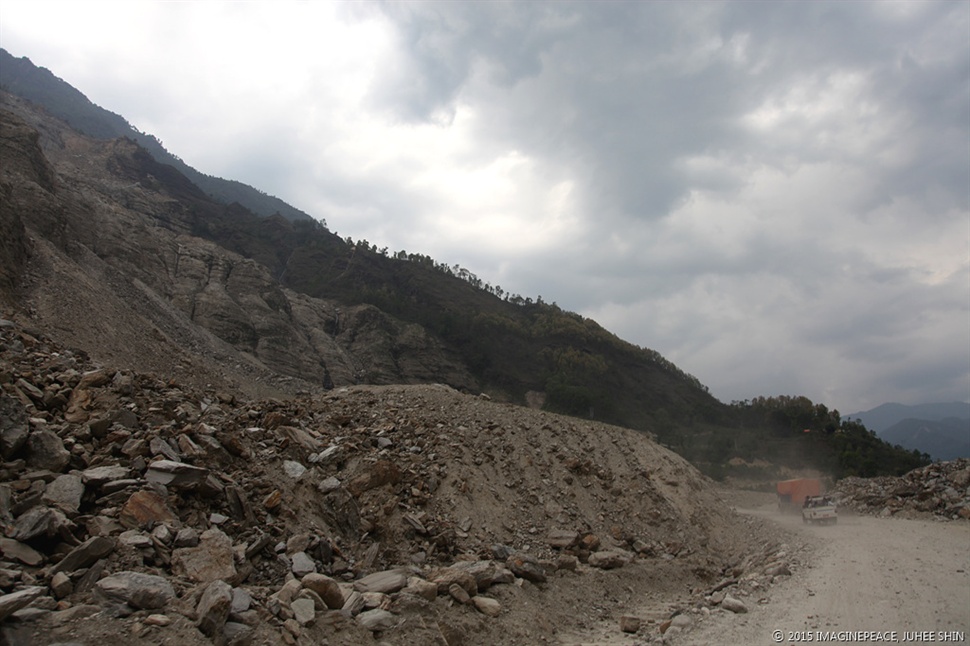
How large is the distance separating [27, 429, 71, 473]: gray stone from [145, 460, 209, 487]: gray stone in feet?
3.19

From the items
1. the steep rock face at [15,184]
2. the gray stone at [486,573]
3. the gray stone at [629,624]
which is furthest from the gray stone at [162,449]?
the steep rock face at [15,184]

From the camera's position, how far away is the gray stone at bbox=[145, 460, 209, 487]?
7180 millimetres

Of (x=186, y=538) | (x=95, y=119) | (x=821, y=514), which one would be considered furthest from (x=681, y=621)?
(x=95, y=119)

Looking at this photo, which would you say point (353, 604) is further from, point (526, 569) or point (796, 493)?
point (796, 493)

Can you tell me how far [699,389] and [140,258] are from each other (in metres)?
63.1

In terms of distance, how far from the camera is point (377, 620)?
6258 millimetres

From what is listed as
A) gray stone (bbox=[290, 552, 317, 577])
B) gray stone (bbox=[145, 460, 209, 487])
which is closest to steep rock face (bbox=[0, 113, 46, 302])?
gray stone (bbox=[145, 460, 209, 487])

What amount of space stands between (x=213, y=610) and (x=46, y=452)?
12.2 ft

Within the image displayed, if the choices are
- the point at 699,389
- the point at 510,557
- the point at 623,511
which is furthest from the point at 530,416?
the point at 699,389

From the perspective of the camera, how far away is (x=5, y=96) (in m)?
69.1

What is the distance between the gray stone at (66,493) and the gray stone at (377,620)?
352 centimetres

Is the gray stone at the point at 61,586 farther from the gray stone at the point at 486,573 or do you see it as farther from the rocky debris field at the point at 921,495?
the rocky debris field at the point at 921,495

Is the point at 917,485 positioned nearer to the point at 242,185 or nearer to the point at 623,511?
the point at 623,511

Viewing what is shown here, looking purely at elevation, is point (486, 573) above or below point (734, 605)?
above
